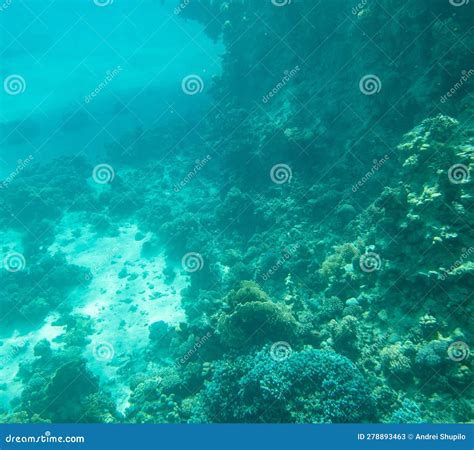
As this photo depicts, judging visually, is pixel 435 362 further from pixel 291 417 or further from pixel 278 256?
pixel 278 256

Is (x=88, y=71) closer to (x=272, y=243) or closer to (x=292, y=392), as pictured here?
(x=272, y=243)

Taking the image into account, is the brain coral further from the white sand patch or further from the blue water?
the blue water

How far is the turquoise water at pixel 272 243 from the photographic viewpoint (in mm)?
8086

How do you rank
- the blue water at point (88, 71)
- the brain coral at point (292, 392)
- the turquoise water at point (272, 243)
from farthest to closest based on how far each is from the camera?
1. the blue water at point (88, 71)
2. the turquoise water at point (272, 243)
3. the brain coral at point (292, 392)

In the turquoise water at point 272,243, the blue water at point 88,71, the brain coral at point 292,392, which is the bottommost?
the brain coral at point 292,392

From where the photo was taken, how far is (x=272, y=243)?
15234mm

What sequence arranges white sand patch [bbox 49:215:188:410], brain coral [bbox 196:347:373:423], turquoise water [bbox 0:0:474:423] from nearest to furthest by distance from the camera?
brain coral [bbox 196:347:373:423] → turquoise water [bbox 0:0:474:423] → white sand patch [bbox 49:215:188:410]

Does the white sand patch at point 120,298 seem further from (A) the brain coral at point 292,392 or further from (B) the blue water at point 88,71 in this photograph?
(B) the blue water at point 88,71

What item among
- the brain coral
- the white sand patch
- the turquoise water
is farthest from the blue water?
the brain coral

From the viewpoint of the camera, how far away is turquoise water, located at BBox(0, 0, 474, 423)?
809 centimetres

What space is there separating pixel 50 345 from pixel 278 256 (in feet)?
37.5

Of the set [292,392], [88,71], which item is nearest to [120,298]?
[292,392]

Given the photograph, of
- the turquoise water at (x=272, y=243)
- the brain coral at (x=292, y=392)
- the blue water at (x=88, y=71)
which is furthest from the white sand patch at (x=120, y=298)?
the blue water at (x=88, y=71)

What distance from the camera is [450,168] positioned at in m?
8.71
